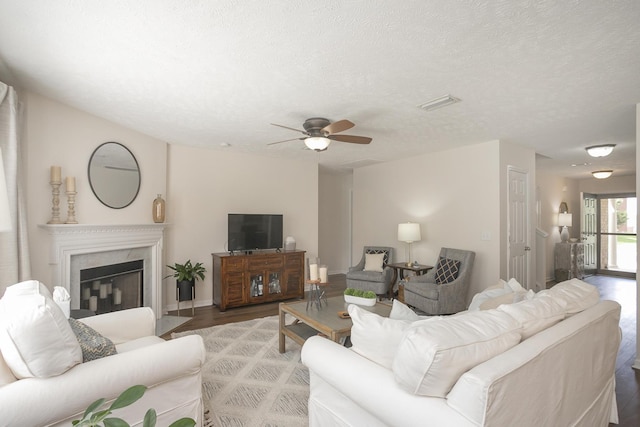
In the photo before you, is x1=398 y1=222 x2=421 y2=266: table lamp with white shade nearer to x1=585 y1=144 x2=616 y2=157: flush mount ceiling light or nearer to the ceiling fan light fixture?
A: the ceiling fan light fixture

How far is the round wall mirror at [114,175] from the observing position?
367cm

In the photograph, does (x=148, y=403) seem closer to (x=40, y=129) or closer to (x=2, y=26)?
(x=2, y=26)

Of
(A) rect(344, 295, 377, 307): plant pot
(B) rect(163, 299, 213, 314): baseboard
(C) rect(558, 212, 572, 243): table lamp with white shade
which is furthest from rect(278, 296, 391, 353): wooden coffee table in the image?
(C) rect(558, 212, 572, 243): table lamp with white shade

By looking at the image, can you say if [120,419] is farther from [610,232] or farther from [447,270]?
[610,232]

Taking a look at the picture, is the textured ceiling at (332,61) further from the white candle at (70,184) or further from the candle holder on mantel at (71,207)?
the candle holder on mantel at (71,207)

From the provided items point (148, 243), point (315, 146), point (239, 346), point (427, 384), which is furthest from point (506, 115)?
point (148, 243)

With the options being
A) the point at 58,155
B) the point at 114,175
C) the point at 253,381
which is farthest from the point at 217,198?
the point at 253,381

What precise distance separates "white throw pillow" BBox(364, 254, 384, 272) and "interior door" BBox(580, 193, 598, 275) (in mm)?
6088

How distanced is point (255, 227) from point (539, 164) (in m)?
5.67

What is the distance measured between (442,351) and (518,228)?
4490 mm

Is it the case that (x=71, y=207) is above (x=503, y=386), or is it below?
above

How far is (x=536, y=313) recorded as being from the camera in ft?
5.45

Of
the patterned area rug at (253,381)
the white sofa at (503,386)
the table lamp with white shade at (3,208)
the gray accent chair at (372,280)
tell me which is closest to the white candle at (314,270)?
the patterned area rug at (253,381)

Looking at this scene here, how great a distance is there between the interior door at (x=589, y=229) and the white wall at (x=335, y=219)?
239 inches
